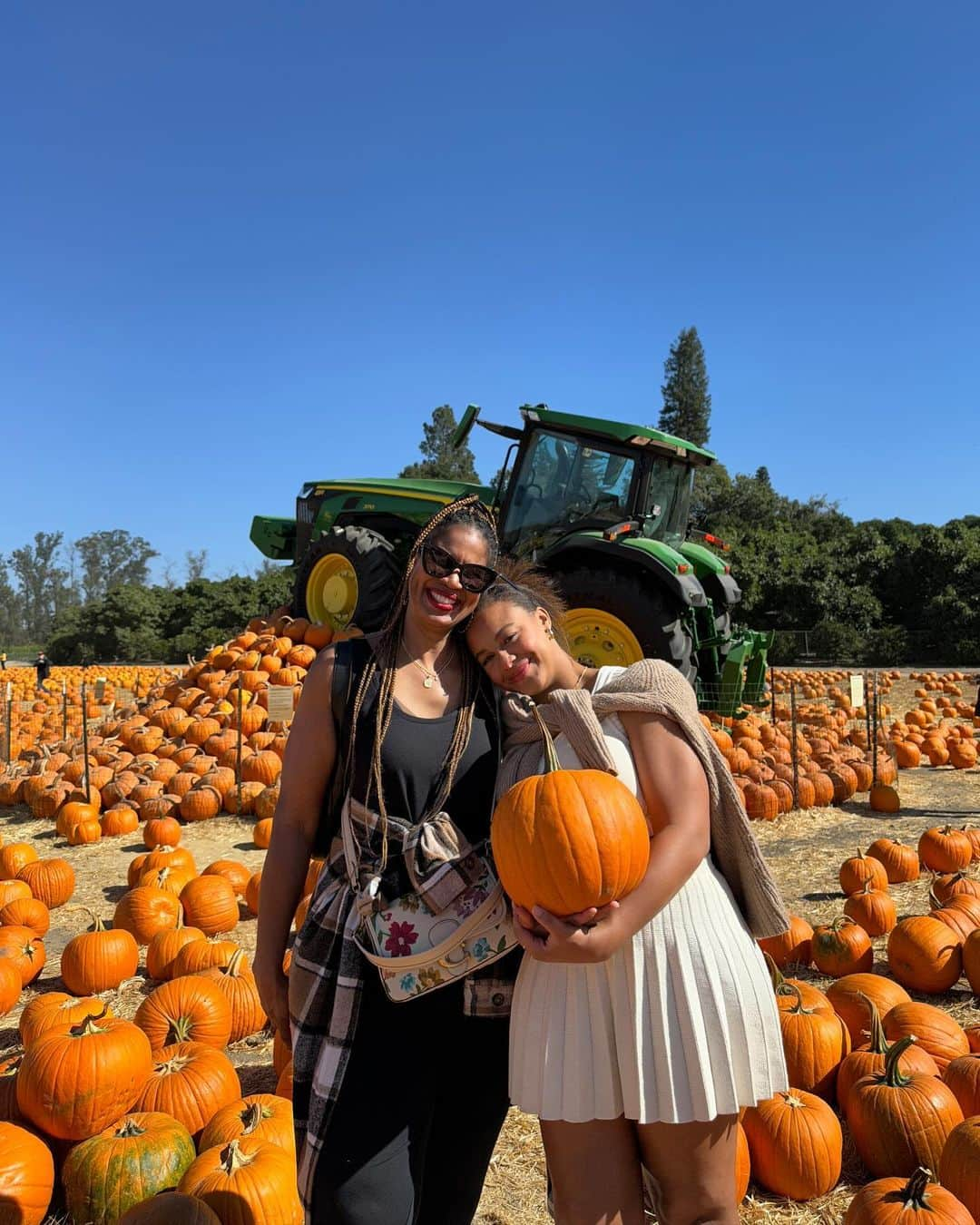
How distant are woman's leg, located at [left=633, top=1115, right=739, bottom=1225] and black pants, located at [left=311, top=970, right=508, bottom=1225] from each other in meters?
0.35

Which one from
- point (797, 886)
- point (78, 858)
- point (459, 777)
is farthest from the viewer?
point (78, 858)

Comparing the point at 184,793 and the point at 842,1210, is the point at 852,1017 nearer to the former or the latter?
the point at 842,1210

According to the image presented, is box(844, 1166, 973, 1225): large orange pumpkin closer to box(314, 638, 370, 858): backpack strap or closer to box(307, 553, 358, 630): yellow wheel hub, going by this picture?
box(314, 638, 370, 858): backpack strap

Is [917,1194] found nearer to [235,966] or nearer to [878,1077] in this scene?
[878,1077]

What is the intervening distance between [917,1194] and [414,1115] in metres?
1.34

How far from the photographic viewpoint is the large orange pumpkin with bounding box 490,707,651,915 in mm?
1584

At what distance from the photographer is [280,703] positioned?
7.71 m

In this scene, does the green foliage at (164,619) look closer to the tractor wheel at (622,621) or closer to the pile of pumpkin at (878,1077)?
the tractor wheel at (622,621)

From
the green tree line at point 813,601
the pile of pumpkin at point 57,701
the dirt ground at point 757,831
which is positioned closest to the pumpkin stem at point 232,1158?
the dirt ground at point 757,831

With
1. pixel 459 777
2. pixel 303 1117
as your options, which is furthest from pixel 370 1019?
pixel 459 777

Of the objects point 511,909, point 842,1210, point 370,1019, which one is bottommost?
point 842,1210

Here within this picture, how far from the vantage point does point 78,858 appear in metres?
6.20

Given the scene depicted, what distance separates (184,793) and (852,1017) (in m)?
5.49

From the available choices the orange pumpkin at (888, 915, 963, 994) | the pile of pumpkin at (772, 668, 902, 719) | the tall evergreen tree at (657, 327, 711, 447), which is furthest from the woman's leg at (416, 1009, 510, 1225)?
the tall evergreen tree at (657, 327, 711, 447)
